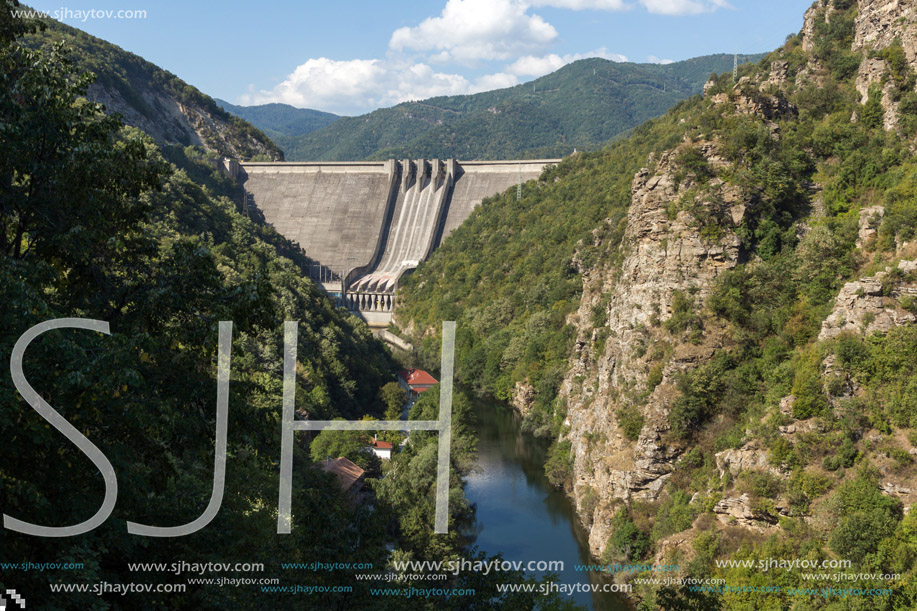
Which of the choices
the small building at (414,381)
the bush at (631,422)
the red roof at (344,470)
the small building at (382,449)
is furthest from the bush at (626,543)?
the small building at (414,381)

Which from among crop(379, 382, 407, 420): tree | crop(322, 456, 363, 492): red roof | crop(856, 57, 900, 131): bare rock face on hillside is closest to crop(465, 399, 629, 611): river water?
crop(379, 382, 407, 420): tree

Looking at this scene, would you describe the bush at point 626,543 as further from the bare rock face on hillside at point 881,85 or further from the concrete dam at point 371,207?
the concrete dam at point 371,207

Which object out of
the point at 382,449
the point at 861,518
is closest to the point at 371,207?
the point at 382,449

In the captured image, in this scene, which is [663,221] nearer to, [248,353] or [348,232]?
[248,353]

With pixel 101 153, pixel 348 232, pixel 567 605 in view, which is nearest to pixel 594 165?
pixel 348 232

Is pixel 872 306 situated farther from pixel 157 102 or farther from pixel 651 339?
pixel 157 102

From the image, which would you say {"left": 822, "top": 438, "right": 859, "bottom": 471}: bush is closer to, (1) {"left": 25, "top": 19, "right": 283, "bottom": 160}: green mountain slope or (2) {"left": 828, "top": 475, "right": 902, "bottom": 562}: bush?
(2) {"left": 828, "top": 475, "right": 902, "bottom": 562}: bush
